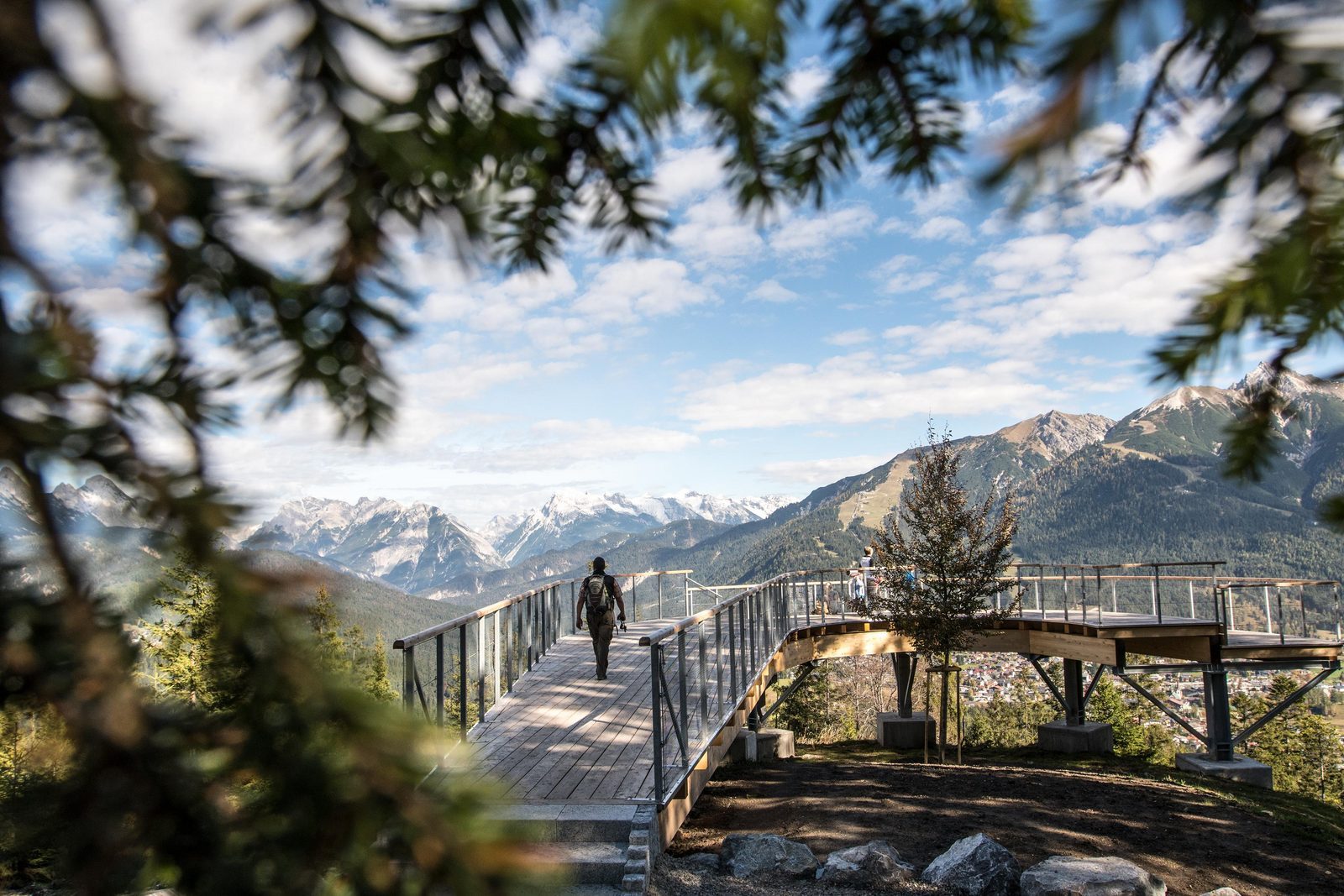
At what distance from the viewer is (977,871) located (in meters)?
8.05

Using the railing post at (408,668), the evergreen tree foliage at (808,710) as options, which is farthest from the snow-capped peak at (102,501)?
the evergreen tree foliage at (808,710)

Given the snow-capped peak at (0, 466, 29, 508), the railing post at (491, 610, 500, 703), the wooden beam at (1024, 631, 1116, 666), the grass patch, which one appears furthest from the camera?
the wooden beam at (1024, 631, 1116, 666)

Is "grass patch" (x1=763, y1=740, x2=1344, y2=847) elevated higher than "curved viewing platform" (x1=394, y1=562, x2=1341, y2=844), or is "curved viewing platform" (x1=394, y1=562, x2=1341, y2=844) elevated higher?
"curved viewing platform" (x1=394, y1=562, x2=1341, y2=844)

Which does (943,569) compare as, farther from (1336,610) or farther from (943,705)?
(1336,610)

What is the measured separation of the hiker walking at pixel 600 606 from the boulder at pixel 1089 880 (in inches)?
235

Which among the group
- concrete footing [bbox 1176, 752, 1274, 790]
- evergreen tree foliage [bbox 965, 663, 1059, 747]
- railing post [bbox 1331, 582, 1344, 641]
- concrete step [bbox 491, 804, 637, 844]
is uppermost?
railing post [bbox 1331, 582, 1344, 641]

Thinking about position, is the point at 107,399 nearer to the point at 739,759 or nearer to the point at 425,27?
the point at 425,27

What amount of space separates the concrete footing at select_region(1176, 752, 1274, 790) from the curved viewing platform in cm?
51

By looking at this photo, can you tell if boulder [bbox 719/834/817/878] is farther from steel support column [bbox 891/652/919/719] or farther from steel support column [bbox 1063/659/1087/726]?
steel support column [bbox 1063/659/1087/726]

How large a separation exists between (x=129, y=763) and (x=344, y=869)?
0.37ft

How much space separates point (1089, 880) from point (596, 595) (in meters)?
6.69

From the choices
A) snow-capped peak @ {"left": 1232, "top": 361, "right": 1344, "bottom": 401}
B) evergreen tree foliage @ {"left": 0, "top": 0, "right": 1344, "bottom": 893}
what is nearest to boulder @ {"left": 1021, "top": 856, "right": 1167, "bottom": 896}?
snow-capped peak @ {"left": 1232, "top": 361, "right": 1344, "bottom": 401}

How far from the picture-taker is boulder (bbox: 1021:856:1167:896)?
7.56 metres

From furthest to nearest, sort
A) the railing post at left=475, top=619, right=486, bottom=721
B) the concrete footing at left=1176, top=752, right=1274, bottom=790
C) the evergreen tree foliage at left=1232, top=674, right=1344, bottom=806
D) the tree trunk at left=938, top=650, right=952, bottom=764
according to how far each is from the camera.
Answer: the evergreen tree foliage at left=1232, top=674, right=1344, bottom=806 → the tree trunk at left=938, top=650, right=952, bottom=764 → the concrete footing at left=1176, top=752, right=1274, bottom=790 → the railing post at left=475, top=619, right=486, bottom=721
